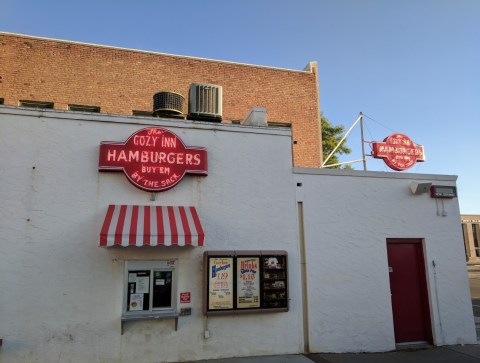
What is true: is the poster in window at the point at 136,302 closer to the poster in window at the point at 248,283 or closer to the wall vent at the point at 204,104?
the poster in window at the point at 248,283

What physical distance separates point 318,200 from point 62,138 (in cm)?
544

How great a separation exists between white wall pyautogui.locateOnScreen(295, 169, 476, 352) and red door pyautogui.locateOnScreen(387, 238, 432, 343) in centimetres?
17

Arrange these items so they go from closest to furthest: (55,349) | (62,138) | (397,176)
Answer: (55,349)
(62,138)
(397,176)

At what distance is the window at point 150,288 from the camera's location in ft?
22.6

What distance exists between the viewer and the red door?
848 cm

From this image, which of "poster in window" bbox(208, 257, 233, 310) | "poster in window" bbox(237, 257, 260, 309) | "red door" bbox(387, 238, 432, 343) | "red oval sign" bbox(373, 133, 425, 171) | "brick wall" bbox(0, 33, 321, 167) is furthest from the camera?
"brick wall" bbox(0, 33, 321, 167)

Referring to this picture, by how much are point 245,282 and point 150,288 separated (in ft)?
5.99

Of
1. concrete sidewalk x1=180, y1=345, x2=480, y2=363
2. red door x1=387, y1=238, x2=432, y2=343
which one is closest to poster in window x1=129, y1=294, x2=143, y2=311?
concrete sidewalk x1=180, y1=345, x2=480, y2=363

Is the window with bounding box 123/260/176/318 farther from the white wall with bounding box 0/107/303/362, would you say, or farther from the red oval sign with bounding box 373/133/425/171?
the red oval sign with bounding box 373/133/425/171

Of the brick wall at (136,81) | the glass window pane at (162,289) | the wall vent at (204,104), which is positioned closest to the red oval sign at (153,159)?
the wall vent at (204,104)

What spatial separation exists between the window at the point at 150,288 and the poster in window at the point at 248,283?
1268mm

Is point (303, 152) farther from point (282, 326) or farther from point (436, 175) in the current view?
point (282, 326)

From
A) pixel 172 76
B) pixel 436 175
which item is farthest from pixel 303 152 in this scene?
pixel 436 175

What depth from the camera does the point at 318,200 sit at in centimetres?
835
